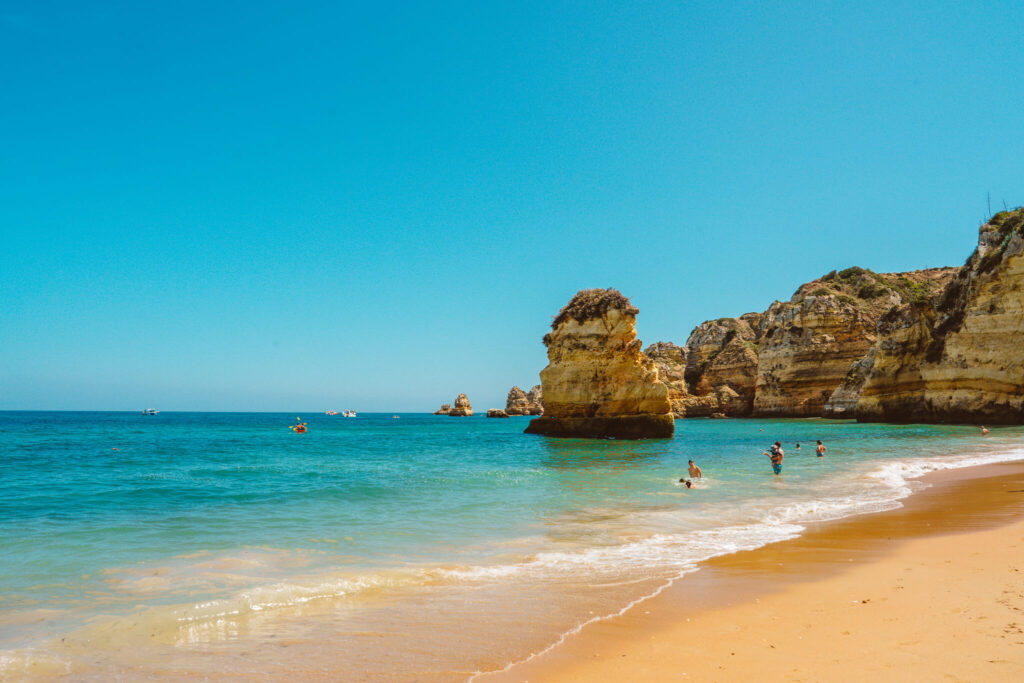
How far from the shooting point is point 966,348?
1570 inches

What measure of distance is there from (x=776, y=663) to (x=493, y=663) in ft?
7.15

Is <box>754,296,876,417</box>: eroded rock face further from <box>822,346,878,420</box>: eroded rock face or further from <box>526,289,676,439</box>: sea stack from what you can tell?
<box>526,289,676,439</box>: sea stack

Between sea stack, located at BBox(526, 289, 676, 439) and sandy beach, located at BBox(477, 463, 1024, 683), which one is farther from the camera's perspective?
sea stack, located at BBox(526, 289, 676, 439)

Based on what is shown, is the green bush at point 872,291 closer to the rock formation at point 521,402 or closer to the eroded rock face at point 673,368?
the eroded rock face at point 673,368

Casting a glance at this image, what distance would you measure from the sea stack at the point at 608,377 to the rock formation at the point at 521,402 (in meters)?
92.8

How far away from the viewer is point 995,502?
11.8 m

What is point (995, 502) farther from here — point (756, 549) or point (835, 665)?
point (835, 665)

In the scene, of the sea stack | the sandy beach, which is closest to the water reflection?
the sea stack

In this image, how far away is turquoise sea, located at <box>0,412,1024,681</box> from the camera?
5.01 m

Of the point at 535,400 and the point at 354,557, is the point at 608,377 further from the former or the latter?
the point at 535,400

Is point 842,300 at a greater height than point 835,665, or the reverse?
point 842,300

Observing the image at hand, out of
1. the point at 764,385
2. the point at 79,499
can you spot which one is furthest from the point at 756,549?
the point at 764,385

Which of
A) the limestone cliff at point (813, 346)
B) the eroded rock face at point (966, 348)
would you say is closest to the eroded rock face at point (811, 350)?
the limestone cliff at point (813, 346)

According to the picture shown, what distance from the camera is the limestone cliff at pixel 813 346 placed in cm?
6338
